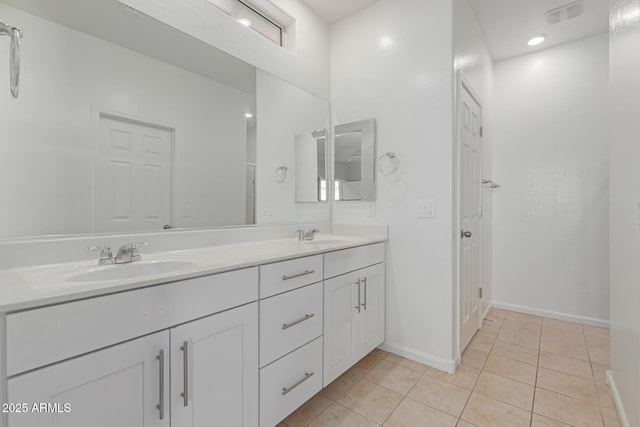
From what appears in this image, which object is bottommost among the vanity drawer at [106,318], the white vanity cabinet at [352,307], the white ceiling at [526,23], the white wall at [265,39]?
the white vanity cabinet at [352,307]

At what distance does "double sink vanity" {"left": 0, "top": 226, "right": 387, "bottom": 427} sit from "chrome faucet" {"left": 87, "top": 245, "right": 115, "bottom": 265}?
41mm

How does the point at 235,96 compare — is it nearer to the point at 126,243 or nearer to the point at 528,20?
the point at 126,243

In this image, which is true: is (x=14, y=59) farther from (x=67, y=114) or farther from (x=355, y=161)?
(x=355, y=161)

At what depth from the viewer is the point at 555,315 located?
2.85m

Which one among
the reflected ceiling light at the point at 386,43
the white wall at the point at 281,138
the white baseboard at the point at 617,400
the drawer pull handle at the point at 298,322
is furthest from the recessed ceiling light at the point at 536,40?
the drawer pull handle at the point at 298,322

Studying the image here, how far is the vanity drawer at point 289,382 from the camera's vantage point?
48.3 inches

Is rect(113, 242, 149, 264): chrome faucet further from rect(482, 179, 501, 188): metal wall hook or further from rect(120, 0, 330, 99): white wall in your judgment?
rect(482, 179, 501, 188): metal wall hook

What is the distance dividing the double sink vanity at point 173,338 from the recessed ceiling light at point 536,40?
2.84 m

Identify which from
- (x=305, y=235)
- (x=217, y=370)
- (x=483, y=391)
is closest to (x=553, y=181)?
(x=483, y=391)

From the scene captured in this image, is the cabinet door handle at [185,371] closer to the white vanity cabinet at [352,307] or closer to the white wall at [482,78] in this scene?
the white vanity cabinet at [352,307]

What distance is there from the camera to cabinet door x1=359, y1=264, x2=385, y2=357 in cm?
189

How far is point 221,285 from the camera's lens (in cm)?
107

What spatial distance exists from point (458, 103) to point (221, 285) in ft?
6.14

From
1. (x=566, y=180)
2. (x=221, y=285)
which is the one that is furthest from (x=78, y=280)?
(x=566, y=180)
